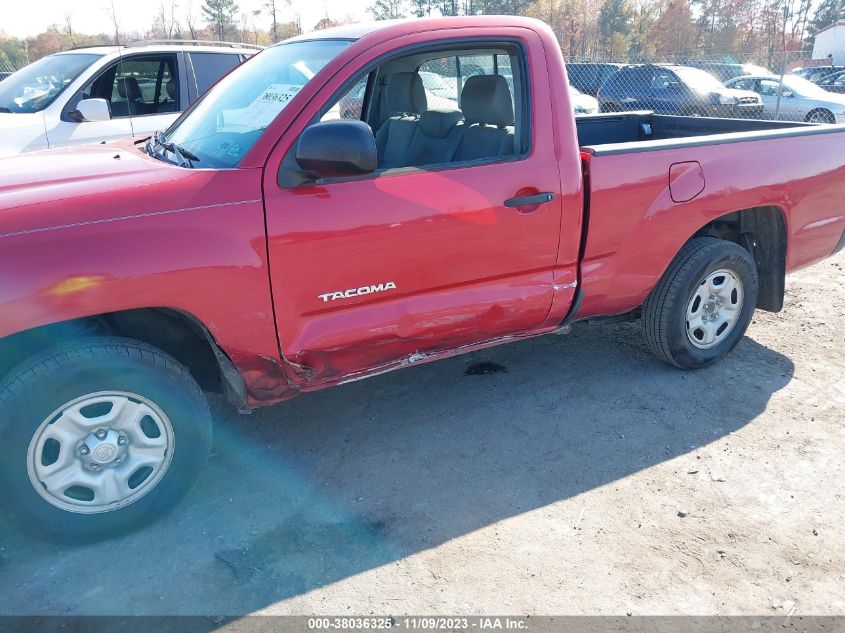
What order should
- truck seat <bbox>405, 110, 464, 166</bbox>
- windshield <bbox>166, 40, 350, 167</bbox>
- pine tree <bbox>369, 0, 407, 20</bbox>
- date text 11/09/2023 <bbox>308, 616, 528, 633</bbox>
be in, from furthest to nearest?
pine tree <bbox>369, 0, 407, 20</bbox>, truck seat <bbox>405, 110, 464, 166</bbox>, windshield <bbox>166, 40, 350, 167</bbox>, date text 11/09/2023 <bbox>308, 616, 528, 633</bbox>

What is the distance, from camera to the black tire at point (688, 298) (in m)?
4.05

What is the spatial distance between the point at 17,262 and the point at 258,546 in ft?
4.58

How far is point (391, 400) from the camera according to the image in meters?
4.07

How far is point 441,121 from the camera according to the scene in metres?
3.90

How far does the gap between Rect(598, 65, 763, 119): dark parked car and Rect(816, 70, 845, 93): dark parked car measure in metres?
6.92

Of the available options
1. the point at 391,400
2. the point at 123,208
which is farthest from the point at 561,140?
the point at 123,208

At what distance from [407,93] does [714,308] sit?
2.22 metres

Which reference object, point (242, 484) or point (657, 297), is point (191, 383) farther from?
point (657, 297)

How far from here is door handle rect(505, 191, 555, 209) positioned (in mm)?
3305

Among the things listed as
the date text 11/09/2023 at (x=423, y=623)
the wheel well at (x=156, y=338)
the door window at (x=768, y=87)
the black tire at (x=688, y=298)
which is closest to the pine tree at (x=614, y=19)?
the door window at (x=768, y=87)

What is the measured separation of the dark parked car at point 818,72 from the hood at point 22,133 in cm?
2250

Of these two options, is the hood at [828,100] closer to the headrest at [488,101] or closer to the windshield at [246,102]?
the headrest at [488,101]

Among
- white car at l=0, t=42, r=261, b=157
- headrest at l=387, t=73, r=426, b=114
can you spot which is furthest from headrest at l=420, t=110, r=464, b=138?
white car at l=0, t=42, r=261, b=157

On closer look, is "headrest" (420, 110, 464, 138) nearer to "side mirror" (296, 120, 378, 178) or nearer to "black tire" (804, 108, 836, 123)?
"side mirror" (296, 120, 378, 178)
